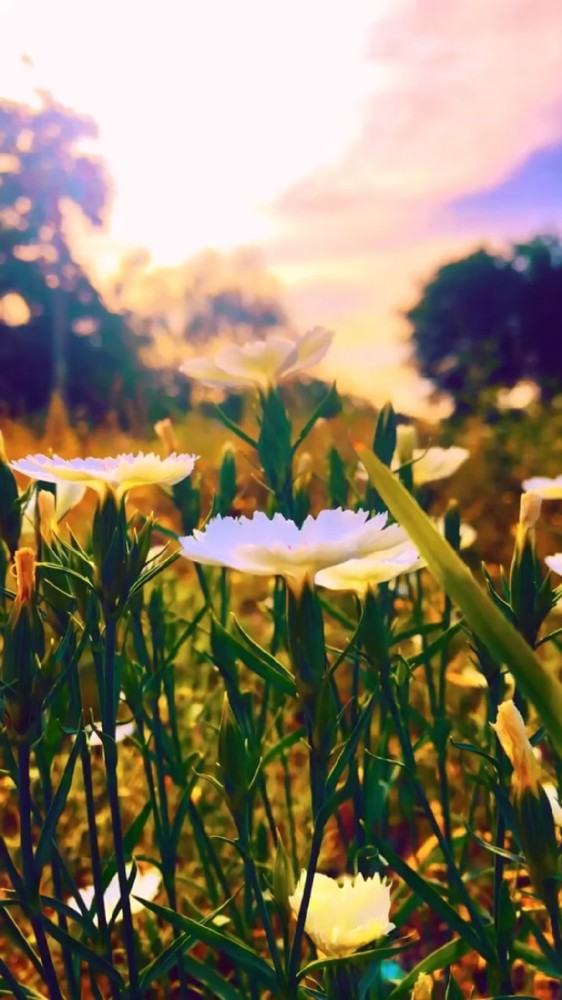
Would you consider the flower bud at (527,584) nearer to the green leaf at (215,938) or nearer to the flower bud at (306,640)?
the flower bud at (306,640)

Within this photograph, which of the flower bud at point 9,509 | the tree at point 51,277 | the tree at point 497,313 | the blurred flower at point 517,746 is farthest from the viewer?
the tree at point 497,313

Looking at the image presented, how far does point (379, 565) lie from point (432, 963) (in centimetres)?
31

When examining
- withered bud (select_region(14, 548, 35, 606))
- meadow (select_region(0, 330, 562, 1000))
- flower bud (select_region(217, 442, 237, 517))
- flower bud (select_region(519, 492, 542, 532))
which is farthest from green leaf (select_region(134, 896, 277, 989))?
flower bud (select_region(217, 442, 237, 517))

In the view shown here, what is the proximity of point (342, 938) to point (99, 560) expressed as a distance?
306 mm

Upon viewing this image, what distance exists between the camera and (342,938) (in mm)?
643

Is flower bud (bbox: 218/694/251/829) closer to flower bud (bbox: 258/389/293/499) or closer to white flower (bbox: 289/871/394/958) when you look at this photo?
white flower (bbox: 289/871/394/958)

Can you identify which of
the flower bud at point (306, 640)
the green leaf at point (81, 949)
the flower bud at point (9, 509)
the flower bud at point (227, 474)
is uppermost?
the flower bud at point (227, 474)

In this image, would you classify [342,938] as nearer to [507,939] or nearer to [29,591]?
[507,939]

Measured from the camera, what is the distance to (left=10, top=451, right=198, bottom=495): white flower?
621 millimetres

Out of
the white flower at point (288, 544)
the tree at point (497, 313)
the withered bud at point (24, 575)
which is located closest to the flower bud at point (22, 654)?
the withered bud at point (24, 575)

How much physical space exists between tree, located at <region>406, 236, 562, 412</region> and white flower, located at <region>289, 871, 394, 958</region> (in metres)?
13.3

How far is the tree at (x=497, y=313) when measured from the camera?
1444cm

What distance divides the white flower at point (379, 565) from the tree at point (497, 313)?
43.6 ft

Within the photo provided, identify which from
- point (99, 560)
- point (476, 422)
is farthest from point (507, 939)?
point (476, 422)
